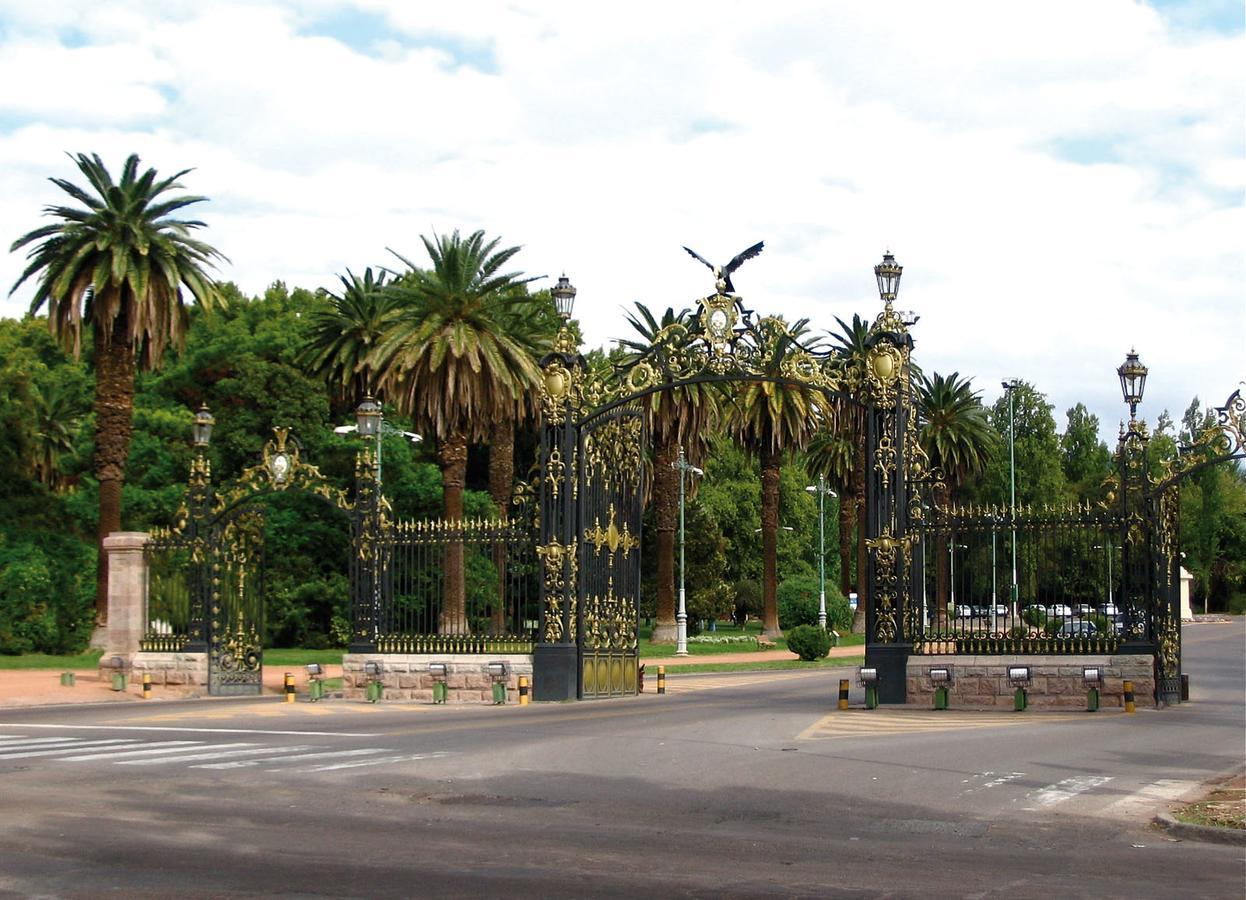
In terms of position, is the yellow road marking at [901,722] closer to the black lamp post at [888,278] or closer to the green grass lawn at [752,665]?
the black lamp post at [888,278]

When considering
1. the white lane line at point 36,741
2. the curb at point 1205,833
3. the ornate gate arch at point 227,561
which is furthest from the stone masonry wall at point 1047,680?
the white lane line at point 36,741

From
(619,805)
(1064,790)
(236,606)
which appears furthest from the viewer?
(236,606)

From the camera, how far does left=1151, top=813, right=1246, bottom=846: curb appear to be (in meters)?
12.0

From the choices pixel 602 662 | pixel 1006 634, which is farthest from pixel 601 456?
pixel 1006 634

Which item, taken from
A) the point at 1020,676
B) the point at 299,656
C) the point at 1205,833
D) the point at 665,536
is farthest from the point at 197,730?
the point at 665,536

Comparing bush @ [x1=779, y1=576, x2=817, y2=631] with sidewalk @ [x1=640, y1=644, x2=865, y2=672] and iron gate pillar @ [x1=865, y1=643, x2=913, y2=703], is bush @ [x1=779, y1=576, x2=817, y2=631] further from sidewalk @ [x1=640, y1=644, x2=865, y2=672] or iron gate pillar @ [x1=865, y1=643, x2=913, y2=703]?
iron gate pillar @ [x1=865, y1=643, x2=913, y2=703]

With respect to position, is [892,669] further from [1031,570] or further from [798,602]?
[798,602]

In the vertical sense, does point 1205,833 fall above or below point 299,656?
above

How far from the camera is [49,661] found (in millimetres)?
44344

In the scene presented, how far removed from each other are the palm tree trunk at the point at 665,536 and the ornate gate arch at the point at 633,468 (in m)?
28.5

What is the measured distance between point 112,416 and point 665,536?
2234cm

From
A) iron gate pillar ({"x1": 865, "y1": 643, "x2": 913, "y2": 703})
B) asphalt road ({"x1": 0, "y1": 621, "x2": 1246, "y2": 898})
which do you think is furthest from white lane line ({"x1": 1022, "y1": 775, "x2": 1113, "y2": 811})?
iron gate pillar ({"x1": 865, "y1": 643, "x2": 913, "y2": 703})

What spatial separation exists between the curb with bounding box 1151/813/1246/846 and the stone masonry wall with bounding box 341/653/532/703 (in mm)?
18101

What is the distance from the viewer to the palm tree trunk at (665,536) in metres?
59.9
